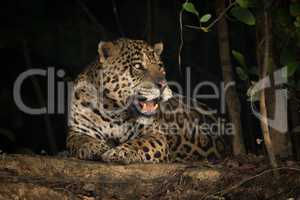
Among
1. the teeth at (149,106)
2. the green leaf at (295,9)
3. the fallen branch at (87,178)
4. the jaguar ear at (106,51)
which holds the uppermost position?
the jaguar ear at (106,51)

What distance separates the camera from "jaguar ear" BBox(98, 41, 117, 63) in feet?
28.3

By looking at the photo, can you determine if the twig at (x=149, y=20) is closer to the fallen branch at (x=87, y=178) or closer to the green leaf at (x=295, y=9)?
the fallen branch at (x=87, y=178)

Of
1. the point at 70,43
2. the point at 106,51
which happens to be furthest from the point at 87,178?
the point at 70,43

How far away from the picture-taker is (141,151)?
25.8 ft

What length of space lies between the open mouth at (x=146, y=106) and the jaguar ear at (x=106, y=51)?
0.72m

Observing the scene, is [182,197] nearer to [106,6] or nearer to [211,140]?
[211,140]

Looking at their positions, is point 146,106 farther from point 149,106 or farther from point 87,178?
point 87,178

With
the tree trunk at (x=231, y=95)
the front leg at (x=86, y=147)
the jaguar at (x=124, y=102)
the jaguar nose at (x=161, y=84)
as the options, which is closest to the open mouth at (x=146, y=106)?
the jaguar at (x=124, y=102)

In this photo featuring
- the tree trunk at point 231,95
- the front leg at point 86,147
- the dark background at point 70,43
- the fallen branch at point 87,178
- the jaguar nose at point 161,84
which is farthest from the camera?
the dark background at point 70,43

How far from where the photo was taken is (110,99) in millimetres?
8578

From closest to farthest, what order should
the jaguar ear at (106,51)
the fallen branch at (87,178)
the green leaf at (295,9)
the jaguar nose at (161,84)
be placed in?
the fallen branch at (87,178)
the green leaf at (295,9)
the jaguar nose at (161,84)
the jaguar ear at (106,51)

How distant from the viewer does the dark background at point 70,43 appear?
1115cm

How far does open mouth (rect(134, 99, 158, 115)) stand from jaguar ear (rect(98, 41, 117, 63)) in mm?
716

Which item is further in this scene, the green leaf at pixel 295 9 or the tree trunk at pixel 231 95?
the tree trunk at pixel 231 95
